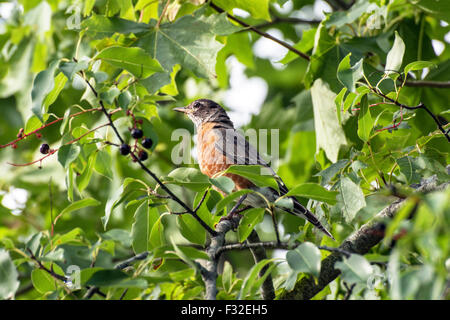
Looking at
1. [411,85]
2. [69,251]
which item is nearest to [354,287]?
[69,251]

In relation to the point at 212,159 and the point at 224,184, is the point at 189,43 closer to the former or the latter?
the point at 212,159

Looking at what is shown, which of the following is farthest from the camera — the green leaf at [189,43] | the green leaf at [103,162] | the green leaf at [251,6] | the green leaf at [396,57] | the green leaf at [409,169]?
the green leaf at [251,6]

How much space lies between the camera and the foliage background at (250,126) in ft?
7.61

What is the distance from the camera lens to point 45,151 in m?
3.24

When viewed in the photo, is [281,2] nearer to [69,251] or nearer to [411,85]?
[411,85]

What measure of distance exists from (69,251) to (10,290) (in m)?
0.51

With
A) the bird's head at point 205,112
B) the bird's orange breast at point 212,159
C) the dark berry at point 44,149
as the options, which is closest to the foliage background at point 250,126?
the dark berry at point 44,149

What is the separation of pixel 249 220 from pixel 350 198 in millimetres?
722

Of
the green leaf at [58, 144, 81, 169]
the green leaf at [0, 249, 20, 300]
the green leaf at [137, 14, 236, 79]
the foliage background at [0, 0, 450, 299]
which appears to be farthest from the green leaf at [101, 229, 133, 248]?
the green leaf at [137, 14, 236, 79]

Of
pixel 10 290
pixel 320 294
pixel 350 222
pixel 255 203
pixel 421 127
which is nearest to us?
pixel 10 290

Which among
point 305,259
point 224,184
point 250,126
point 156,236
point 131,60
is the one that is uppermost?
point 131,60

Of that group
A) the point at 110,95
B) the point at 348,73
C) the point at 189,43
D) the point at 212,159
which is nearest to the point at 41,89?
the point at 110,95

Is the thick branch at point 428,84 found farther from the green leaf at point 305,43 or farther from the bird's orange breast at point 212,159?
the bird's orange breast at point 212,159

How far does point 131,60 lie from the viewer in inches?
116
